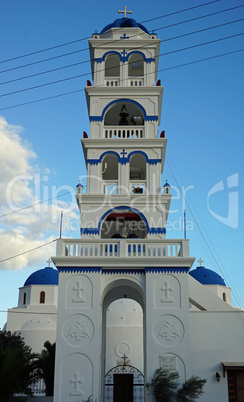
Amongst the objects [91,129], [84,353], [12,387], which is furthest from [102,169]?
[12,387]

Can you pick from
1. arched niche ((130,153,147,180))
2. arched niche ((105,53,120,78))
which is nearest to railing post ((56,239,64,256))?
arched niche ((130,153,147,180))

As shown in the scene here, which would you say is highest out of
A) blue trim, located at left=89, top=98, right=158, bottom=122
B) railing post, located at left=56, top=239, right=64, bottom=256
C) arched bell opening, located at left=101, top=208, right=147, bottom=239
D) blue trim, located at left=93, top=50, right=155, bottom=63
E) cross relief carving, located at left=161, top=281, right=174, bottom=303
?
blue trim, located at left=93, top=50, right=155, bottom=63

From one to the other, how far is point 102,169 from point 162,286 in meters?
7.22

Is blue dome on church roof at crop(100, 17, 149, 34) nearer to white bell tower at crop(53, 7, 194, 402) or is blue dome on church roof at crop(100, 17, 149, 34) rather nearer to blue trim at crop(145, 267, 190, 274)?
white bell tower at crop(53, 7, 194, 402)

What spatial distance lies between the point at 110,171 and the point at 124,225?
3287mm

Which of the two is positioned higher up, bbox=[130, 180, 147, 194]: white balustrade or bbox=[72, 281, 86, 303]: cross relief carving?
bbox=[130, 180, 147, 194]: white balustrade

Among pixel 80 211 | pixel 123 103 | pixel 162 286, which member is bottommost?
pixel 162 286

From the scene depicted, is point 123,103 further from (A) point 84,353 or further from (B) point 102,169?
(A) point 84,353

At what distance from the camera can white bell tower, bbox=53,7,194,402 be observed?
1834 cm

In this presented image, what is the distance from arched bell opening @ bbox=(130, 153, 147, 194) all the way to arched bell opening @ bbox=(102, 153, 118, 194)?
0.77 meters

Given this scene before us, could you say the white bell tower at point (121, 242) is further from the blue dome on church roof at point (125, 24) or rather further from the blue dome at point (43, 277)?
the blue dome at point (43, 277)

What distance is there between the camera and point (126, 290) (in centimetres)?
2258

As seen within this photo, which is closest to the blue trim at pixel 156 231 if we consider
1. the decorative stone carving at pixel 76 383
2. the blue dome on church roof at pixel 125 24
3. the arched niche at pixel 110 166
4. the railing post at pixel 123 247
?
the railing post at pixel 123 247

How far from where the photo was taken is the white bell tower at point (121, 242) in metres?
18.3
